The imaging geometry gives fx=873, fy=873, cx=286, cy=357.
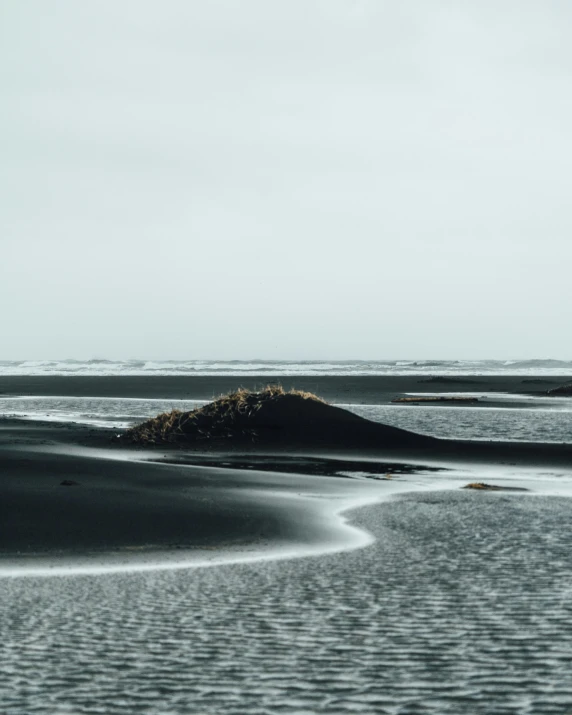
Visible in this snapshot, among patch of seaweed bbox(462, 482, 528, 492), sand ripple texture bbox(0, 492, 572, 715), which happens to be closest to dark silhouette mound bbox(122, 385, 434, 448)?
patch of seaweed bbox(462, 482, 528, 492)

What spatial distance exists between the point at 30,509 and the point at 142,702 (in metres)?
8.05

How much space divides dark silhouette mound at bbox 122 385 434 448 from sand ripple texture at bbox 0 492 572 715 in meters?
15.2

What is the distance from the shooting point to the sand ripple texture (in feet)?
16.7

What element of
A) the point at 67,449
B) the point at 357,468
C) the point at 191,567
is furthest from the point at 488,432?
Result: the point at 191,567

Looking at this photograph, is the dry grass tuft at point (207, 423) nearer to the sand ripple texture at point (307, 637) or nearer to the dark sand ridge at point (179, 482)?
the dark sand ridge at point (179, 482)

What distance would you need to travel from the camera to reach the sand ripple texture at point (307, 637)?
16.7 ft

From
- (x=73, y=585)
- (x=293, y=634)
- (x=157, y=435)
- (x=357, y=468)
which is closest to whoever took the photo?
(x=293, y=634)

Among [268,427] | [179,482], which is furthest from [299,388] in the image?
[179,482]

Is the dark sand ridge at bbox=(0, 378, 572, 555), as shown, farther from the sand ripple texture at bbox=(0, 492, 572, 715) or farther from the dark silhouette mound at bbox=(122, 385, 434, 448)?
the sand ripple texture at bbox=(0, 492, 572, 715)

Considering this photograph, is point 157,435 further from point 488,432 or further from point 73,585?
point 73,585

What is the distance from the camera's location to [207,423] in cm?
2575

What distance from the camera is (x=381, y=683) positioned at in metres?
5.32

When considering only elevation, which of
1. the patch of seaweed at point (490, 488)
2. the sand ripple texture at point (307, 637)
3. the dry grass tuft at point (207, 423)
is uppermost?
the dry grass tuft at point (207, 423)

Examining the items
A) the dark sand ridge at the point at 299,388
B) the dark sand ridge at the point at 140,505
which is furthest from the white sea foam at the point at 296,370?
the dark sand ridge at the point at 140,505
